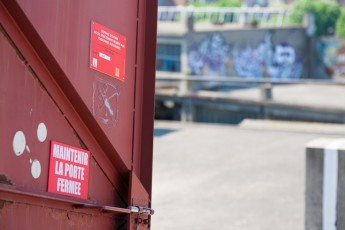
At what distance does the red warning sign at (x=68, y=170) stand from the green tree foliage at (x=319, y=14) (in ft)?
168

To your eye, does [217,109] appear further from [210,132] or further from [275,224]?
[275,224]

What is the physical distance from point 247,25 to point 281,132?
112ft

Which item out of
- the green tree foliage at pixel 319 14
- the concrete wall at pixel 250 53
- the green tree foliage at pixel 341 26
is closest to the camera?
the concrete wall at pixel 250 53

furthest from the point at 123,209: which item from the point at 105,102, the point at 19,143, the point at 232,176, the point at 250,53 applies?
the point at 250,53

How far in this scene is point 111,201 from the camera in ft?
16.0

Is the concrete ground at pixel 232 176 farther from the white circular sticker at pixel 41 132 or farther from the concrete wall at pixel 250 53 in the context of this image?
the concrete wall at pixel 250 53

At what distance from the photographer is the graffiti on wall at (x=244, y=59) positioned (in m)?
48.7

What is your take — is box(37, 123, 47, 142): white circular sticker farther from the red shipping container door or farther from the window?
the window

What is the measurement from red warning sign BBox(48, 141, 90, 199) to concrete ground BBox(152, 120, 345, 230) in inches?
216

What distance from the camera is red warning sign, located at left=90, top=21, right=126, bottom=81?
179 inches

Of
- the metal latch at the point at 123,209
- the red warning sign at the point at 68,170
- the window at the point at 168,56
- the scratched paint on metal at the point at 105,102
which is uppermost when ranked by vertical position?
the window at the point at 168,56

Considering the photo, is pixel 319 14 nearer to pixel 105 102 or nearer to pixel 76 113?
→ pixel 105 102

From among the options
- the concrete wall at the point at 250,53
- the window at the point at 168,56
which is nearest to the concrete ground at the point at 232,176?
the window at the point at 168,56

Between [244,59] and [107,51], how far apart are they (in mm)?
45428
